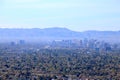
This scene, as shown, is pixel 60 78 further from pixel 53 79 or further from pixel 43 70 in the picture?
pixel 43 70

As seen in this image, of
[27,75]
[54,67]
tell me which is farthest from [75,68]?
[27,75]

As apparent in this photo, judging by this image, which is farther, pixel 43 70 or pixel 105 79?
pixel 43 70

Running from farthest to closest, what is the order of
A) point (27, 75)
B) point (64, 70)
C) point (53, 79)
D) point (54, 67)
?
point (54, 67) → point (64, 70) → point (27, 75) → point (53, 79)

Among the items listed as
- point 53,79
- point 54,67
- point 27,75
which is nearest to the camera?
point 53,79

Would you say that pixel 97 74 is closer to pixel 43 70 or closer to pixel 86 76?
pixel 86 76

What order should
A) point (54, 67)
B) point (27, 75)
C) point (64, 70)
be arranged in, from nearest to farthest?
1. point (27, 75)
2. point (64, 70)
3. point (54, 67)

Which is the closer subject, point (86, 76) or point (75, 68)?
point (86, 76)

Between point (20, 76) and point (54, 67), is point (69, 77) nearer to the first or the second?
point (20, 76)

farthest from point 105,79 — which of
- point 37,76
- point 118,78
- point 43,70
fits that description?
point 43,70

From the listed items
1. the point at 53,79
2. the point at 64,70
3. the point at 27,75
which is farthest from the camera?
the point at 64,70
